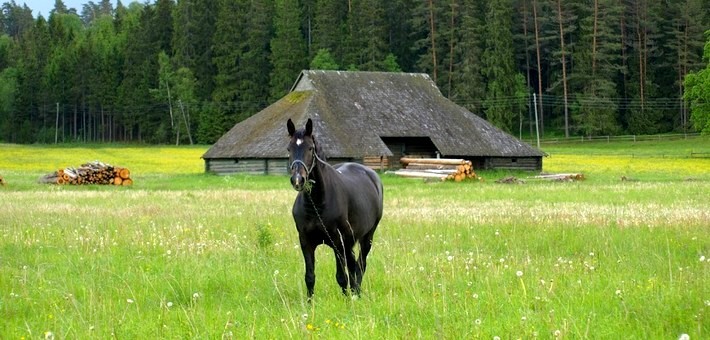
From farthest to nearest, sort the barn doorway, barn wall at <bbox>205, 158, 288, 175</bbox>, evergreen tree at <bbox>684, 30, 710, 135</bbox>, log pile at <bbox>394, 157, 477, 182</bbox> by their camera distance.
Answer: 1. evergreen tree at <bbox>684, 30, 710, 135</bbox>
2. the barn doorway
3. barn wall at <bbox>205, 158, 288, 175</bbox>
4. log pile at <bbox>394, 157, 477, 182</bbox>

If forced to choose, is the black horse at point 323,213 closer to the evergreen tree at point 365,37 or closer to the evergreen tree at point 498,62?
the evergreen tree at point 498,62

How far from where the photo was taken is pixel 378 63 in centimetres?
9688

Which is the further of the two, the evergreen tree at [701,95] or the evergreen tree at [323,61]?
the evergreen tree at [323,61]

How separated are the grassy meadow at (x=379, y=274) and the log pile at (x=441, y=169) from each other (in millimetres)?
17342

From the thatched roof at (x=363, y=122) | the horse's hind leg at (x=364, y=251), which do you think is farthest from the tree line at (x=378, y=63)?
the horse's hind leg at (x=364, y=251)

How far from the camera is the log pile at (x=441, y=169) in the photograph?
134 feet

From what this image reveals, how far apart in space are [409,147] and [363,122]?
4.22 metres

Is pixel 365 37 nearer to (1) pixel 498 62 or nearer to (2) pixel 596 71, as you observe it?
(1) pixel 498 62

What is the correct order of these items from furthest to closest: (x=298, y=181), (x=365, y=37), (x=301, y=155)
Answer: (x=365, y=37), (x=301, y=155), (x=298, y=181)

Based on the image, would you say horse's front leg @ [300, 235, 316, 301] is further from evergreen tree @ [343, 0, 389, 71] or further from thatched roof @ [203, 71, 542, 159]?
evergreen tree @ [343, 0, 389, 71]

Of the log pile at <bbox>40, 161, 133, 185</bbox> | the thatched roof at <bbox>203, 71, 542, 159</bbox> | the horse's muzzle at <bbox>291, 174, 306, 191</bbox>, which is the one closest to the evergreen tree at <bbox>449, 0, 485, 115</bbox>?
the thatched roof at <bbox>203, 71, 542, 159</bbox>

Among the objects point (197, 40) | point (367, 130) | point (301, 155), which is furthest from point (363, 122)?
point (197, 40)

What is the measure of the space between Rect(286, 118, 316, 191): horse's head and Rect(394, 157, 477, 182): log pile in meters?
31.8

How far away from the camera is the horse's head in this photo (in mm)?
8469
